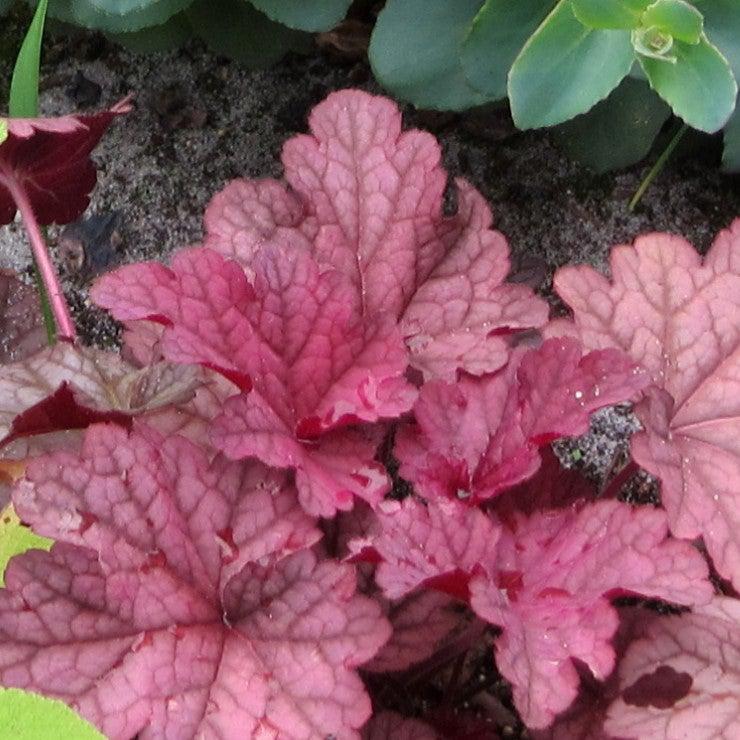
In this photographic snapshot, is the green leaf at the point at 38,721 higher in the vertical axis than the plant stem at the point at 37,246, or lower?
higher

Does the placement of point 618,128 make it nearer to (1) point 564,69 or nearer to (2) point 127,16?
(1) point 564,69

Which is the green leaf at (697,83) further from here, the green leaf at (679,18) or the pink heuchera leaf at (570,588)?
the pink heuchera leaf at (570,588)

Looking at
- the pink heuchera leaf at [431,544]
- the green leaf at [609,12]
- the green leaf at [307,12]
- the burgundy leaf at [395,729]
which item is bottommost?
the burgundy leaf at [395,729]

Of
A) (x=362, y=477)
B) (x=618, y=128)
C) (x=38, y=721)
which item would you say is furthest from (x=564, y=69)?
(x=38, y=721)

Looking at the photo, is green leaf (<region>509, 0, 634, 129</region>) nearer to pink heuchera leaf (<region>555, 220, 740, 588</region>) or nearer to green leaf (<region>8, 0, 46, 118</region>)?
pink heuchera leaf (<region>555, 220, 740, 588</region>)

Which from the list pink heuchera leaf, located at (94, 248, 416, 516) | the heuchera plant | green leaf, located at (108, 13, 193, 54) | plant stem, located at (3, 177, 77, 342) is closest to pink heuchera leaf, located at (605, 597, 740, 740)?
the heuchera plant

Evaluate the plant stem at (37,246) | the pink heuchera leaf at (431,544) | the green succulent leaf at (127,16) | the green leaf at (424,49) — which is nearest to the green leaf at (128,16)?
the green succulent leaf at (127,16)
